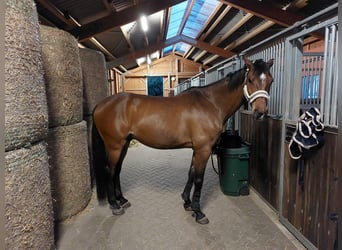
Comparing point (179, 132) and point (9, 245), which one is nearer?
point (9, 245)

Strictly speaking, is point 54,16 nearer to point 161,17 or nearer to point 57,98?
point 57,98

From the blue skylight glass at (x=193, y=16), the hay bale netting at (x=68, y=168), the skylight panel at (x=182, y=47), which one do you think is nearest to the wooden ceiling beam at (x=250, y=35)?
the blue skylight glass at (x=193, y=16)

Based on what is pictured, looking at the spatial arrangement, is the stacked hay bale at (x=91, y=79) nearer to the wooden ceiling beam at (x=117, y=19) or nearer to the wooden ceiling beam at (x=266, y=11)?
the wooden ceiling beam at (x=117, y=19)

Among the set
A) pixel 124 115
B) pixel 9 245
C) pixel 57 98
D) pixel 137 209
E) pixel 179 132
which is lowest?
pixel 137 209

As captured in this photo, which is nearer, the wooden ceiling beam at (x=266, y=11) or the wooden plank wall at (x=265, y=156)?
the wooden plank wall at (x=265, y=156)

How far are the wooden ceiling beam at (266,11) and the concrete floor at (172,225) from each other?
369 centimetres

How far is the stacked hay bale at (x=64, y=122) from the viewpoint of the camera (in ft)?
5.74

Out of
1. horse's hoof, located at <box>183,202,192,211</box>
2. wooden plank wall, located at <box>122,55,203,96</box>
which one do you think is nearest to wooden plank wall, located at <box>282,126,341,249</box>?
horse's hoof, located at <box>183,202,192,211</box>

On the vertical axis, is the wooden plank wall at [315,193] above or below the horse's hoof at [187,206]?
above

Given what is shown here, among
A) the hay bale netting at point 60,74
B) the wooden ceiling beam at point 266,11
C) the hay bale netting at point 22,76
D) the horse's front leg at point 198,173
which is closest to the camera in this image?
the hay bale netting at point 22,76

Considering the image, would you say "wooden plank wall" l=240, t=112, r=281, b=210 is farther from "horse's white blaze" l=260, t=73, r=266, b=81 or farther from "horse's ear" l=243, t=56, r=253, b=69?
"horse's ear" l=243, t=56, r=253, b=69

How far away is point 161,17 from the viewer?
5.82 metres

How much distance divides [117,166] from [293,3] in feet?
14.8

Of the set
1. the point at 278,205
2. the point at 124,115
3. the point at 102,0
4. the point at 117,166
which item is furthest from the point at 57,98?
the point at 102,0
